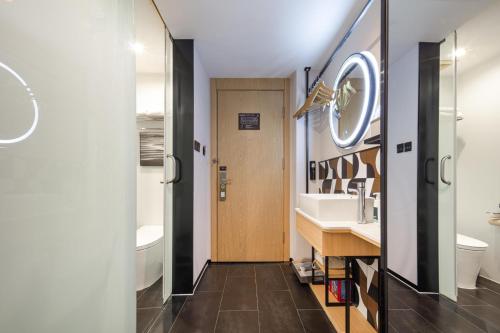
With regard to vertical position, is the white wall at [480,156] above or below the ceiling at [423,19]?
below

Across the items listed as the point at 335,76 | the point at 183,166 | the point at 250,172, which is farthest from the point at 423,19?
the point at 250,172

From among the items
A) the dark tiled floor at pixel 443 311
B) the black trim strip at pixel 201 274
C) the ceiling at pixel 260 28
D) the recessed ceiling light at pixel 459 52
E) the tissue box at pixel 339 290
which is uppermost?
the ceiling at pixel 260 28

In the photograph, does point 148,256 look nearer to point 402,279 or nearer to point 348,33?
point 402,279

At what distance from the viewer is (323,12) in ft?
6.04

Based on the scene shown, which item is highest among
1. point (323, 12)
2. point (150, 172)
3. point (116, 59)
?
point (323, 12)

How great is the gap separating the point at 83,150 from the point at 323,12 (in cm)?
190

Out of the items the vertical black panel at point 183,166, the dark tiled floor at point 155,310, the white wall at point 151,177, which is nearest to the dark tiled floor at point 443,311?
the dark tiled floor at point 155,310

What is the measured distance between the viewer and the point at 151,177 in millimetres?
2295

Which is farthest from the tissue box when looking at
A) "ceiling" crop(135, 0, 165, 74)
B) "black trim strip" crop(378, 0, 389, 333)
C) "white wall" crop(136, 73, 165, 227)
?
"ceiling" crop(135, 0, 165, 74)

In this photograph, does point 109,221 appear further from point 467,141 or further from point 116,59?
point 467,141

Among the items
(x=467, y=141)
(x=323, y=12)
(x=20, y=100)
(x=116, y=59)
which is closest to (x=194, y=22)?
(x=323, y=12)

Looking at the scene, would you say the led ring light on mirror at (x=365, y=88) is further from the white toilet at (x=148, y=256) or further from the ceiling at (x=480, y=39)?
the white toilet at (x=148, y=256)

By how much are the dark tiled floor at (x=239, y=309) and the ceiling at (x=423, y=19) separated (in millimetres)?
1822

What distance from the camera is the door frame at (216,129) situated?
3.10m
